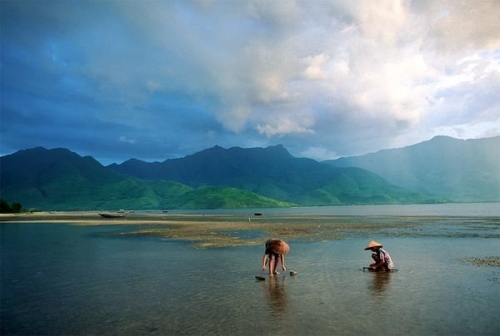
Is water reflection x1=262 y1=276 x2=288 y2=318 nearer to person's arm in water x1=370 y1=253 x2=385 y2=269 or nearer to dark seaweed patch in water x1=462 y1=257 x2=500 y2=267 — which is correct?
person's arm in water x1=370 y1=253 x2=385 y2=269

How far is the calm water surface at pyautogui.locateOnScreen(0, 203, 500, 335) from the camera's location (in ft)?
39.1

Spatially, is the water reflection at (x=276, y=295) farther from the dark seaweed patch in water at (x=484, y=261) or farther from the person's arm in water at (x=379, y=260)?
the dark seaweed patch in water at (x=484, y=261)

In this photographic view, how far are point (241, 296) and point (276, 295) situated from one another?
1.53 metres

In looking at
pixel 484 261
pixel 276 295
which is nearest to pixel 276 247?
pixel 276 295

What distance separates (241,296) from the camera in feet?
52.3

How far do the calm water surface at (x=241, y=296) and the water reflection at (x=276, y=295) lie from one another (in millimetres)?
47

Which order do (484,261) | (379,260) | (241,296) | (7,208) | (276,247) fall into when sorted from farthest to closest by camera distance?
(7,208), (484,261), (379,260), (276,247), (241,296)

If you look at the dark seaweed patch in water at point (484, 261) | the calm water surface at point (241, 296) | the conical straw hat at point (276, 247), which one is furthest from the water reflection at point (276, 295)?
the dark seaweed patch in water at point (484, 261)

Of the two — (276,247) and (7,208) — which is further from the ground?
(7,208)

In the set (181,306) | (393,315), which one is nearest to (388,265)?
(393,315)

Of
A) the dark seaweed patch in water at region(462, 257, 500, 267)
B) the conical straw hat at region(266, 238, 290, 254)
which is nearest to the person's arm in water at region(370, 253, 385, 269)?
the conical straw hat at region(266, 238, 290, 254)

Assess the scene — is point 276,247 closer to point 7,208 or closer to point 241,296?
point 241,296

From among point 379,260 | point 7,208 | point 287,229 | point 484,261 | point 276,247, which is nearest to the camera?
point 276,247

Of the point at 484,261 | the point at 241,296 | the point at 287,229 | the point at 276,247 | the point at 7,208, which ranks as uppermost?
the point at 7,208
